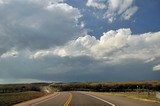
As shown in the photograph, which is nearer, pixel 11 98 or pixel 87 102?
pixel 87 102

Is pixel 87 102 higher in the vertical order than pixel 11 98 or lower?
lower

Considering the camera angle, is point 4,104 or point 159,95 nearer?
point 4,104

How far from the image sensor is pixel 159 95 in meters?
46.3

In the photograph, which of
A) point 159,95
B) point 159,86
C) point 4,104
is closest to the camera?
point 4,104

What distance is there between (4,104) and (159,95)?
1891 centimetres

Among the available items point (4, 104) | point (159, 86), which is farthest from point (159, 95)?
point (159, 86)

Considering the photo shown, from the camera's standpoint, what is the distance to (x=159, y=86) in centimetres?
13725

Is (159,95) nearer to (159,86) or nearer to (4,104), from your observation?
(4,104)

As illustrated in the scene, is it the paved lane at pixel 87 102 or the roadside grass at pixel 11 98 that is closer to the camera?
the paved lane at pixel 87 102

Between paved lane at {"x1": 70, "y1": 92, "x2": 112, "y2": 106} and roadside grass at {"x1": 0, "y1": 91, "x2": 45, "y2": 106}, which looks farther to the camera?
roadside grass at {"x1": 0, "y1": 91, "x2": 45, "y2": 106}

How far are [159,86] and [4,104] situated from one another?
104851 millimetres

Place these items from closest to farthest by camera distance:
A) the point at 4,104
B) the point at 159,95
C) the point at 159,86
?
the point at 4,104 → the point at 159,95 → the point at 159,86

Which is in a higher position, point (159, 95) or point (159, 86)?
point (159, 86)
